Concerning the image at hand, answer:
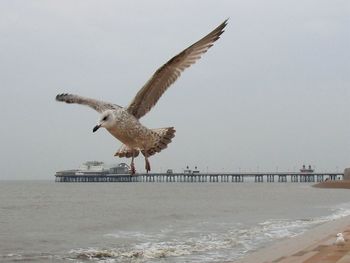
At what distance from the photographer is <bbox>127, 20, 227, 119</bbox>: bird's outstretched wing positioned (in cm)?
469

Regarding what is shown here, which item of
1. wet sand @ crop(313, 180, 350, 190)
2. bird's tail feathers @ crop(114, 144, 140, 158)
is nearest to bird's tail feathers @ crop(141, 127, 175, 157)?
bird's tail feathers @ crop(114, 144, 140, 158)

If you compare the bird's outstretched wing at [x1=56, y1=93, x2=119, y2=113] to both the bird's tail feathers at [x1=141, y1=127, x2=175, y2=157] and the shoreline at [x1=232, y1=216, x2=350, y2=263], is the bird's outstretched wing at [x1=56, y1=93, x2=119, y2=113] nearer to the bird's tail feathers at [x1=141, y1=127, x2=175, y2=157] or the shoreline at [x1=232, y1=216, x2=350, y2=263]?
the bird's tail feathers at [x1=141, y1=127, x2=175, y2=157]

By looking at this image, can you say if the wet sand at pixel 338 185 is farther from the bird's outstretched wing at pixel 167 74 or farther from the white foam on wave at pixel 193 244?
the bird's outstretched wing at pixel 167 74

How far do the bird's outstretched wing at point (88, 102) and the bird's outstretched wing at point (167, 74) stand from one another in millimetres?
174

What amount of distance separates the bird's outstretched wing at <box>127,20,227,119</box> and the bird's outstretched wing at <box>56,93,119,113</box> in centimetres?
17

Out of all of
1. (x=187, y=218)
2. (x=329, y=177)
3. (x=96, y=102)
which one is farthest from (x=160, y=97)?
(x=329, y=177)

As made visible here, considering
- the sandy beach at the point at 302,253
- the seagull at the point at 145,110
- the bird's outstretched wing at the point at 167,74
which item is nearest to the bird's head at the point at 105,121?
the seagull at the point at 145,110

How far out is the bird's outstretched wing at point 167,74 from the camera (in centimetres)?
469

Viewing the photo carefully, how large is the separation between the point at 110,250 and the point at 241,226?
14.1 metres

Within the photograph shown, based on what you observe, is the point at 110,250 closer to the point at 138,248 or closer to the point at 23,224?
the point at 138,248

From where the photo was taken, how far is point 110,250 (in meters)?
27.2

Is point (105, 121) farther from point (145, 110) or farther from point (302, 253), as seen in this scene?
point (302, 253)

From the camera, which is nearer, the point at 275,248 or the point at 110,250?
the point at 275,248

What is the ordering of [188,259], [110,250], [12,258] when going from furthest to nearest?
[110,250] < [12,258] < [188,259]
